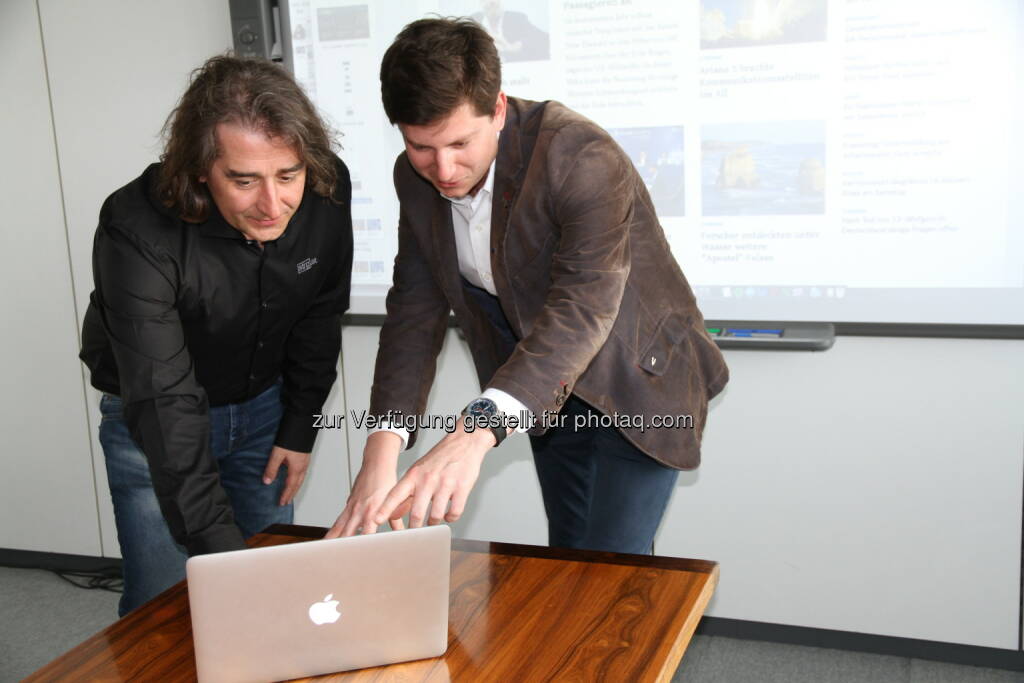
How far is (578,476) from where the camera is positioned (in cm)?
178

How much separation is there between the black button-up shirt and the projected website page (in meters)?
1.04

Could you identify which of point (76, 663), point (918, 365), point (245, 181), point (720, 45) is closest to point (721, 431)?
point (918, 365)

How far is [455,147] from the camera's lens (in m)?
1.40

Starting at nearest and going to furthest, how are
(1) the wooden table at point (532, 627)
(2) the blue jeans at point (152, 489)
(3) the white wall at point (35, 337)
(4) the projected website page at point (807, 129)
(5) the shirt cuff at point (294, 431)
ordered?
1. (1) the wooden table at point (532, 627)
2. (2) the blue jeans at point (152, 489)
3. (5) the shirt cuff at point (294, 431)
4. (4) the projected website page at point (807, 129)
5. (3) the white wall at point (35, 337)

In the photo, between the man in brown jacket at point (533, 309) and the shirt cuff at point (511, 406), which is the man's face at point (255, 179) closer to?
the man in brown jacket at point (533, 309)

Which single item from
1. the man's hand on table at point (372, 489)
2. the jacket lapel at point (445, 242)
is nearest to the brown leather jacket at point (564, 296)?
the jacket lapel at point (445, 242)

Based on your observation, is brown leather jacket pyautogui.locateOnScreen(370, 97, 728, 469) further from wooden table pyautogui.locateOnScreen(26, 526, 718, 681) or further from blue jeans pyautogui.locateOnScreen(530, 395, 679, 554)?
wooden table pyautogui.locateOnScreen(26, 526, 718, 681)

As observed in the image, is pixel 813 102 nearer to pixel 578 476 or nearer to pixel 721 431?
pixel 721 431

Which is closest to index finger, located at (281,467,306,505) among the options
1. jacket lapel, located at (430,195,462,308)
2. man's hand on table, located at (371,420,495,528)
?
jacket lapel, located at (430,195,462,308)

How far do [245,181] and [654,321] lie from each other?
732mm

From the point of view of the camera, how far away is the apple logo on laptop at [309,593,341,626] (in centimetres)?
109

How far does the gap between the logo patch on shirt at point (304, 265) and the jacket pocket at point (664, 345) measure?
635 millimetres

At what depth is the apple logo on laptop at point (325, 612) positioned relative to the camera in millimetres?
1086

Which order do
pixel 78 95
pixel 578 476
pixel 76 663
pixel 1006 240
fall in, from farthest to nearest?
pixel 78 95 → pixel 1006 240 → pixel 578 476 → pixel 76 663
